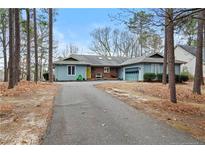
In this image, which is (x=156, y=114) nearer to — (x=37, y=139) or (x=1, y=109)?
(x=37, y=139)

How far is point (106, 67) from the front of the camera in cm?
3559

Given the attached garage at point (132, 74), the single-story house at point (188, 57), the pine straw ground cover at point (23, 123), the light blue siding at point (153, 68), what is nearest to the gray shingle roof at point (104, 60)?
the light blue siding at point (153, 68)

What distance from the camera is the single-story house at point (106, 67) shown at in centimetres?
2930

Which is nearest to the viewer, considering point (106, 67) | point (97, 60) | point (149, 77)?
point (149, 77)

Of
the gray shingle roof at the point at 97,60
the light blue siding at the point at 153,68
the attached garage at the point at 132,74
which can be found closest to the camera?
the light blue siding at the point at 153,68

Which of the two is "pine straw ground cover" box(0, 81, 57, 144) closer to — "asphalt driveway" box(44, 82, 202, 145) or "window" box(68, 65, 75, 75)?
"asphalt driveway" box(44, 82, 202, 145)

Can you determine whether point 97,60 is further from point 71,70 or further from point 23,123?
point 23,123

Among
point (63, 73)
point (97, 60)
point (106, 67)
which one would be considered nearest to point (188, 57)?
point (106, 67)

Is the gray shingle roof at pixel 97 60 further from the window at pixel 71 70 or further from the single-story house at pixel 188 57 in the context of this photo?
the single-story house at pixel 188 57

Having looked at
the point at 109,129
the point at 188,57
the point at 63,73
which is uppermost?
the point at 188,57

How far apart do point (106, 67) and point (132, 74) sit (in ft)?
17.7

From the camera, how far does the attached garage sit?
99.1 feet

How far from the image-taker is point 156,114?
313 inches

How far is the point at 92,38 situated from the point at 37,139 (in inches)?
Answer: 1782
